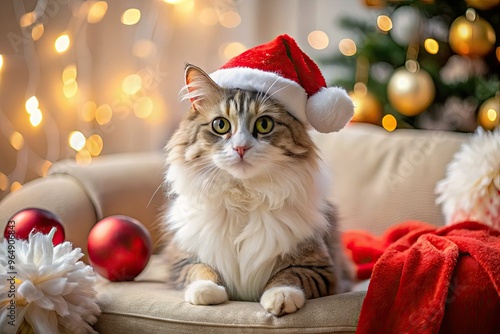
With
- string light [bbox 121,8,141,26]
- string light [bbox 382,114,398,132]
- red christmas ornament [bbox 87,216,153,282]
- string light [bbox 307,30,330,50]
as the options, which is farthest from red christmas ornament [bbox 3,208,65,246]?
string light [bbox 307,30,330,50]

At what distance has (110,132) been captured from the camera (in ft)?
9.43

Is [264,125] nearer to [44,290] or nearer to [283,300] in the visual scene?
[283,300]

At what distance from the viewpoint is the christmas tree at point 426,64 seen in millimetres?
2582

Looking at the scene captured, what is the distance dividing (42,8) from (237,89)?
125cm

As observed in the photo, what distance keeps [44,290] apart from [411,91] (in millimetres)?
1841

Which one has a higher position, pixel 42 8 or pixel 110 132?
pixel 42 8

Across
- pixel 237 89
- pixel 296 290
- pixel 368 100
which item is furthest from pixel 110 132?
pixel 296 290

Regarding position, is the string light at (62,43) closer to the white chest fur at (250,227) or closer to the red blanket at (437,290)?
the white chest fur at (250,227)

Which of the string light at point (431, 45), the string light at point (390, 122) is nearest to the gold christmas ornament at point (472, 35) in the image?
the string light at point (431, 45)

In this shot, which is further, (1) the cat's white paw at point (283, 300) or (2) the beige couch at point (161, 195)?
(2) the beige couch at point (161, 195)

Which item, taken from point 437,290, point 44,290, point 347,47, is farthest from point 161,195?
point 347,47

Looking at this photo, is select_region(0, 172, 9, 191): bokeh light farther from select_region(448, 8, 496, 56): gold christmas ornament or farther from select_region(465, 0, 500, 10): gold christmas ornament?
select_region(465, 0, 500, 10): gold christmas ornament

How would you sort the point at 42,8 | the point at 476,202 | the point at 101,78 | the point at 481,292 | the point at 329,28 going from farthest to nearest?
the point at 329,28 < the point at 101,78 < the point at 42,8 < the point at 476,202 < the point at 481,292

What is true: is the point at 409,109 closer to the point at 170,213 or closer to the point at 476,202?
the point at 476,202
